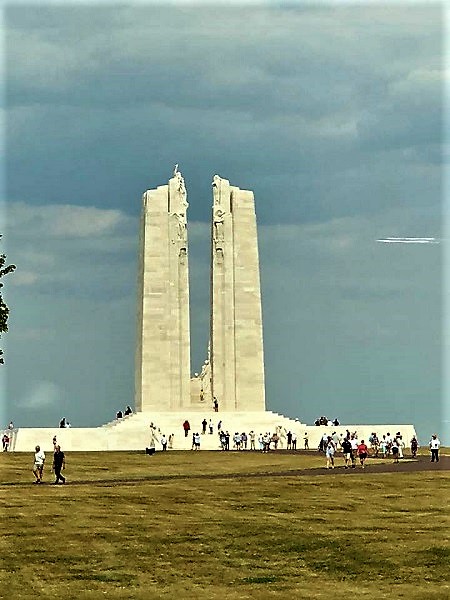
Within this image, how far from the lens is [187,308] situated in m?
102

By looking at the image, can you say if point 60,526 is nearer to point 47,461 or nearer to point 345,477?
point 345,477

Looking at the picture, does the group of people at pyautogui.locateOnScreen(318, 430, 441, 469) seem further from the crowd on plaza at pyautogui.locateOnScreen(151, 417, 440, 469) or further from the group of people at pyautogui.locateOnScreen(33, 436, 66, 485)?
the group of people at pyautogui.locateOnScreen(33, 436, 66, 485)

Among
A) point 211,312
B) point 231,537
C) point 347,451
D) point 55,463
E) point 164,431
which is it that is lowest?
point 231,537

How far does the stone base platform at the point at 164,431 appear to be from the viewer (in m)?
88.4

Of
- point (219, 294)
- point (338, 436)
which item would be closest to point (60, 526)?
point (338, 436)

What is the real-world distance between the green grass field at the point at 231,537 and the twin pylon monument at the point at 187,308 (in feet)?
152

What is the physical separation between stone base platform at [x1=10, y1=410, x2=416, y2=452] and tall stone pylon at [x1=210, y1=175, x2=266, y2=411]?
4.37 metres

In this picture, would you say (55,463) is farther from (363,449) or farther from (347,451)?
(363,449)

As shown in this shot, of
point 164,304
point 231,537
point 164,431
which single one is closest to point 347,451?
point 231,537

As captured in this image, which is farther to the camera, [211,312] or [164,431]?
[211,312]

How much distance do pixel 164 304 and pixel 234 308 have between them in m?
5.12

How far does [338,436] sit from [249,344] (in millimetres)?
15114

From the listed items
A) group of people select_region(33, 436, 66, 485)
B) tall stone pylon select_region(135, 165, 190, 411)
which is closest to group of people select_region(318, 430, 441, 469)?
group of people select_region(33, 436, 66, 485)

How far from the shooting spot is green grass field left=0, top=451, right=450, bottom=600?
35594mm
